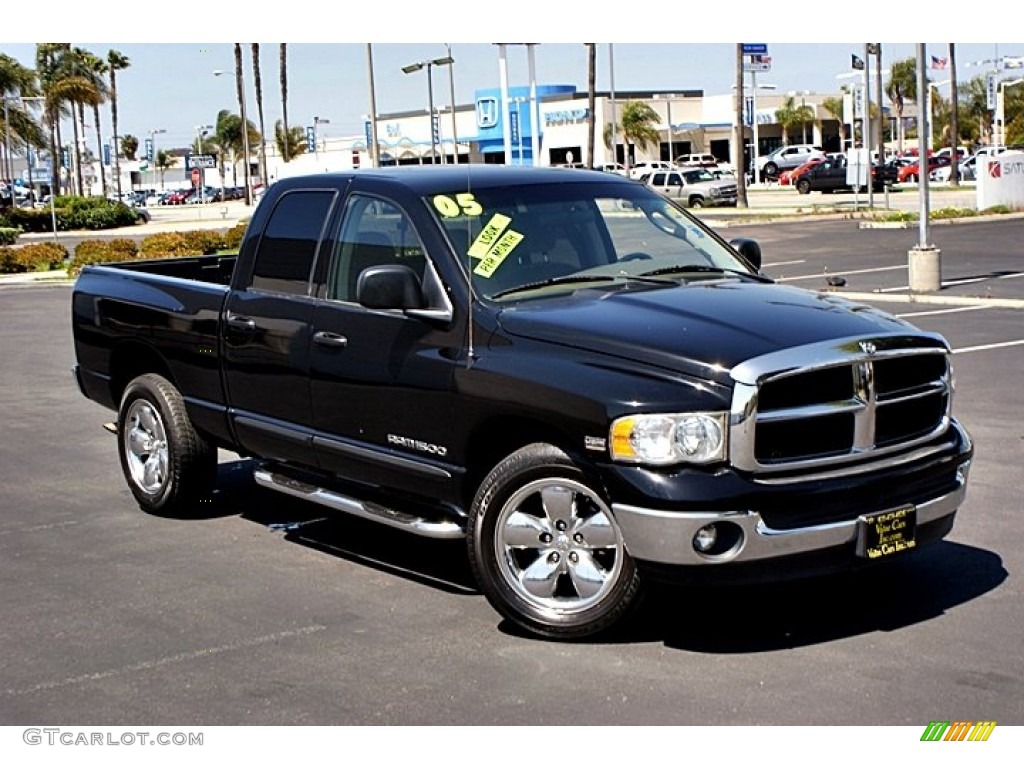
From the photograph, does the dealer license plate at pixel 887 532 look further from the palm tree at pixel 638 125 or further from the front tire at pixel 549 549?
the palm tree at pixel 638 125

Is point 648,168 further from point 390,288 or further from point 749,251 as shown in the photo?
point 390,288

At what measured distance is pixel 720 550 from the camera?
5.55 meters

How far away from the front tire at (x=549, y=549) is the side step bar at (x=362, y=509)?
1.12 feet

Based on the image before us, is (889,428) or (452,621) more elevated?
(889,428)

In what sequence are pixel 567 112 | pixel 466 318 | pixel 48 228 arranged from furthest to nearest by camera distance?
1. pixel 567 112
2. pixel 48 228
3. pixel 466 318

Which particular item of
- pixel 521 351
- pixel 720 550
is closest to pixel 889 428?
pixel 720 550

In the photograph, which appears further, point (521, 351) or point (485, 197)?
point (485, 197)

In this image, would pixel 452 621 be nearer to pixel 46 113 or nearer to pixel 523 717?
pixel 523 717

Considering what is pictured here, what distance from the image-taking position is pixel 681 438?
18.3ft

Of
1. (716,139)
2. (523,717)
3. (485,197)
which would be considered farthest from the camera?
(716,139)

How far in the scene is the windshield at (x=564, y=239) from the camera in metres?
6.70

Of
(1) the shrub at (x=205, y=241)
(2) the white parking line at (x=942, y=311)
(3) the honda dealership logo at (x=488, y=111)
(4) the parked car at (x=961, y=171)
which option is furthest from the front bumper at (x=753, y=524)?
(4) the parked car at (x=961, y=171)

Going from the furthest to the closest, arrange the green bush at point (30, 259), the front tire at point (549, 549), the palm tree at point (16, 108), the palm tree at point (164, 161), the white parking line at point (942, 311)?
the palm tree at point (164, 161) < the palm tree at point (16, 108) < the green bush at point (30, 259) < the white parking line at point (942, 311) < the front tire at point (549, 549)

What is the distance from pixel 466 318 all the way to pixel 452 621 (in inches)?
51.8
